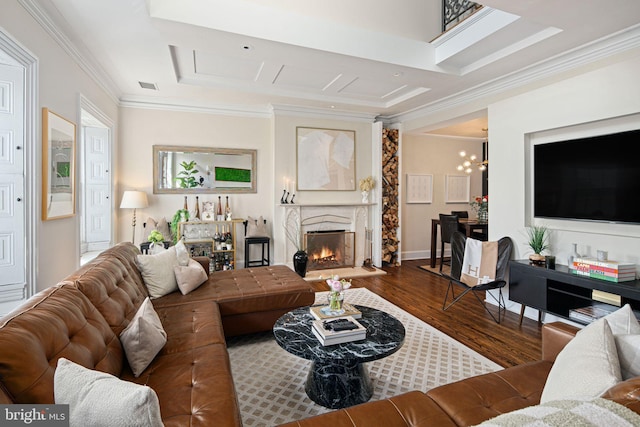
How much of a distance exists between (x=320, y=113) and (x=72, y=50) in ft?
11.2

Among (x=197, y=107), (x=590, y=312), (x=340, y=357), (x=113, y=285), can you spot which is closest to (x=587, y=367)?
(x=340, y=357)

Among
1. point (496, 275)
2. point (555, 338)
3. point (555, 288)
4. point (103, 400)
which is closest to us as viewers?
point (103, 400)

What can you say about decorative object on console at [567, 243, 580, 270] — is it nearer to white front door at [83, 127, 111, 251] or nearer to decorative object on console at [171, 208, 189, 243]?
decorative object on console at [171, 208, 189, 243]

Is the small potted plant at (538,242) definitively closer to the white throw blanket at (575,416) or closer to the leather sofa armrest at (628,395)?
the leather sofa armrest at (628,395)

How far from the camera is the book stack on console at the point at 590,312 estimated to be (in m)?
2.77

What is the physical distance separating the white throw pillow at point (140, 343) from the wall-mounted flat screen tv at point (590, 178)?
3.72m

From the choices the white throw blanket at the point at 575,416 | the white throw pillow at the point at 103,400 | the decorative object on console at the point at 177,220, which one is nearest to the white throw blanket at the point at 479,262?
the white throw blanket at the point at 575,416

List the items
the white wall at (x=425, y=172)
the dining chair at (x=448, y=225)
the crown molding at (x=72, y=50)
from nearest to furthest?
the crown molding at (x=72, y=50)
the dining chair at (x=448, y=225)
the white wall at (x=425, y=172)

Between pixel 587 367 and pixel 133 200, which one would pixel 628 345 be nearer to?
pixel 587 367

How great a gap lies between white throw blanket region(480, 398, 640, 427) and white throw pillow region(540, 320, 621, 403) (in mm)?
339

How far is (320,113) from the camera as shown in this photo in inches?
215

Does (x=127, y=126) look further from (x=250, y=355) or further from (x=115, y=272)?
(x=250, y=355)

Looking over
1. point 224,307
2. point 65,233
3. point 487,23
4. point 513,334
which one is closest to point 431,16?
point 487,23

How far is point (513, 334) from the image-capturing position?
3084 millimetres
